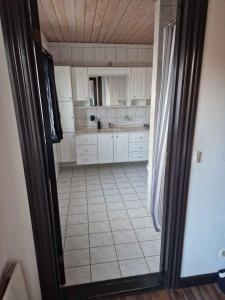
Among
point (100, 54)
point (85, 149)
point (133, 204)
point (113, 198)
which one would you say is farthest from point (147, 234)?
point (100, 54)

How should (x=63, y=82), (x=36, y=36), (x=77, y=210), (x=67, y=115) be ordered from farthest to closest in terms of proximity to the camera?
(x=67, y=115) → (x=63, y=82) → (x=77, y=210) → (x=36, y=36)

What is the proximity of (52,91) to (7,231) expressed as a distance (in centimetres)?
177

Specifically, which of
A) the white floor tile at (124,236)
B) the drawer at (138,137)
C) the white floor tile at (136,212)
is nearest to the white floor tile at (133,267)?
the white floor tile at (124,236)

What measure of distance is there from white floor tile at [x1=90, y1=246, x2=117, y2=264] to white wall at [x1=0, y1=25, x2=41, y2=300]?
2.33 ft

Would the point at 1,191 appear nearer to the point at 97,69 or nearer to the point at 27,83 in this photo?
the point at 27,83

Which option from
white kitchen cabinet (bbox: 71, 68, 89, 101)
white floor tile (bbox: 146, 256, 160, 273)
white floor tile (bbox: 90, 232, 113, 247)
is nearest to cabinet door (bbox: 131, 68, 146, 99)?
white kitchen cabinet (bbox: 71, 68, 89, 101)

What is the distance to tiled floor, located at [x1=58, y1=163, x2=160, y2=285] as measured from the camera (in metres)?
1.86

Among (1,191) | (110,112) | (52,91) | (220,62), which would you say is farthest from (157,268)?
(110,112)

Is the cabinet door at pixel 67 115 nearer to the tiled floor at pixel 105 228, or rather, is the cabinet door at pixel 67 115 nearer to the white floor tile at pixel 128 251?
the tiled floor at pixel 105 228

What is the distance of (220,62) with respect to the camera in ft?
4.07

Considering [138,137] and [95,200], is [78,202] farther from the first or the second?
[138,137]

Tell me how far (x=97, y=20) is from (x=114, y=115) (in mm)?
2011

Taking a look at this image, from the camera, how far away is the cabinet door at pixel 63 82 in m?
3.60

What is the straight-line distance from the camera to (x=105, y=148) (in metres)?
4.00
